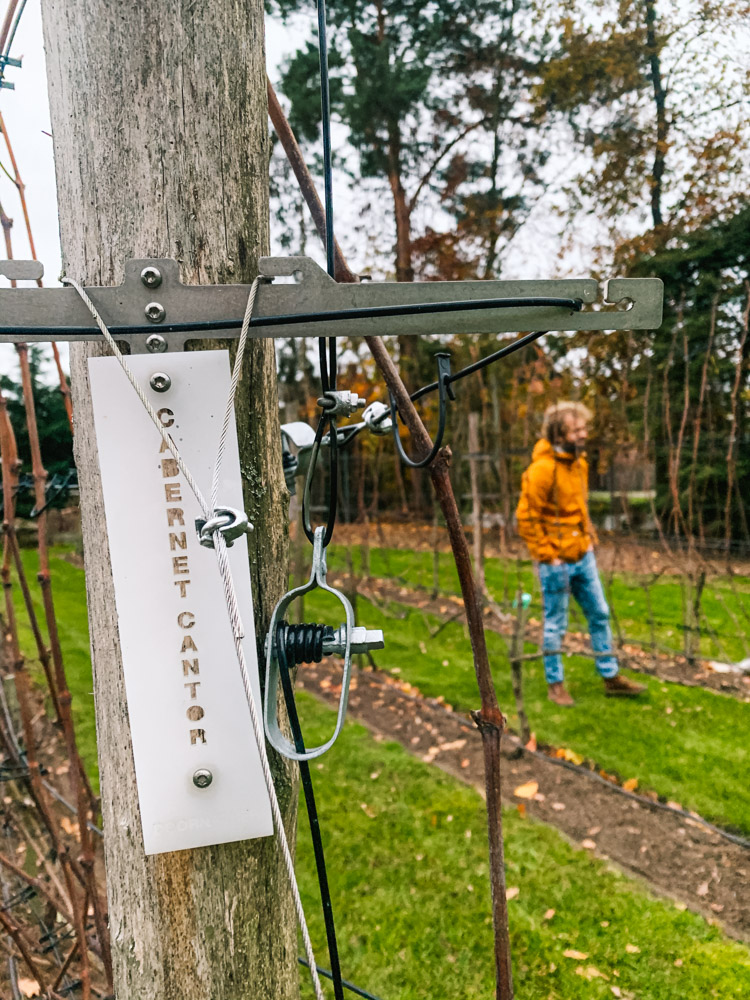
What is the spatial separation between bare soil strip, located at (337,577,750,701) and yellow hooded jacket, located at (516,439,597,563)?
2.04ft

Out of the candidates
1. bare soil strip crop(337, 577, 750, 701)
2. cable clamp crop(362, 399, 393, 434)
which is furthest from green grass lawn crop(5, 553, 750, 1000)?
cable clamp crop(362, 399, 393, 434)

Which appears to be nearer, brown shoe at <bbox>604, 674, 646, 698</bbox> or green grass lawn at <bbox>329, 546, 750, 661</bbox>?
brown shoe at <bbox>604, 674, 646, 698</bbox>

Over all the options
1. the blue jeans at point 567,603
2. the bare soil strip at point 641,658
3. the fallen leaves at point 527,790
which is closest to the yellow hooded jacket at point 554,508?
the blue jeans at point 567,603

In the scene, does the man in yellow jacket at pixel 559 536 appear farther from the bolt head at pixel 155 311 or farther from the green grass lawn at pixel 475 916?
the bolt head at pixel 155 311

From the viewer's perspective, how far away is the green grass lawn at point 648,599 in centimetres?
531

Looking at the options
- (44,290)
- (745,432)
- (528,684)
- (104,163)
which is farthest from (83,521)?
(745,432)

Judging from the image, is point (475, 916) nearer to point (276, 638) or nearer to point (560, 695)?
point (560, 695)

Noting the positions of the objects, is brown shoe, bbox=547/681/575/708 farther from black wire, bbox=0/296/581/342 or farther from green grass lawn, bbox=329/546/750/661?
black wire, bbox=0/296/581/342

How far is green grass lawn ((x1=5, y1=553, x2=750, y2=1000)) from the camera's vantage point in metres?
2.25

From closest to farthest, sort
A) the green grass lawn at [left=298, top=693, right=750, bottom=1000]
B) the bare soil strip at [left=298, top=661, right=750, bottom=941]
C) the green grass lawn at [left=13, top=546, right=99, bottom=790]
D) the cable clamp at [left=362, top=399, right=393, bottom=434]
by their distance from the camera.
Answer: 1. the cable clamp at [left=362, top=399, right=393, bottom=434]
2. the green grass lawn at [left=298, top=693, right=750, bottom=1000]
3. the bare soil strip at [left=298, top=661, right=750, bottom=941]
4. the green grass lawn at [left=13, top=546, right=99, bottom=790]

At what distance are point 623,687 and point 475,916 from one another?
237 cm

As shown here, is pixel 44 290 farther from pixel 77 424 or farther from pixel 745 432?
pixel 745 432

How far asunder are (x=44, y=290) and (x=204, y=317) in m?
0.17

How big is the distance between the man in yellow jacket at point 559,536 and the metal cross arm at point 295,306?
3726mm
